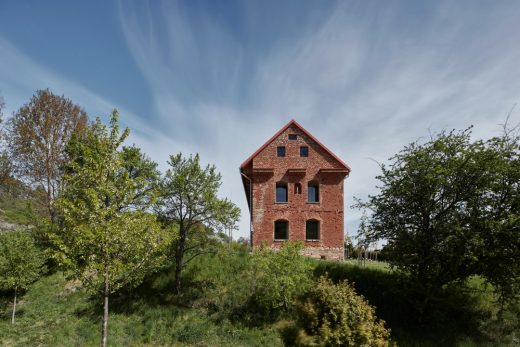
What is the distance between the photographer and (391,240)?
1894 cm

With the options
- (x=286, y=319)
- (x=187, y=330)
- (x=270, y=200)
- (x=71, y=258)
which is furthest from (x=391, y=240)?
(x=71, y=258)

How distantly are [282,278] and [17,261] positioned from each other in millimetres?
18007

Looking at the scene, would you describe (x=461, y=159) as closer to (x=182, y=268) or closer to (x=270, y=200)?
(x=270, y=200)

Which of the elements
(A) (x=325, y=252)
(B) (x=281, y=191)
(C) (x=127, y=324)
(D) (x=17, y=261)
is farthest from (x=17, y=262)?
(A) (x=325, y=252)

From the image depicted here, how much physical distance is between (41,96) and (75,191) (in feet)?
74.4

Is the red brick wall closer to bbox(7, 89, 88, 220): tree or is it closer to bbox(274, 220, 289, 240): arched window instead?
bbox(274, 220, 289, 240): arched window

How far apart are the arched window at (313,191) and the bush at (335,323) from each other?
420 inches

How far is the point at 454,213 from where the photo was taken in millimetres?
17266

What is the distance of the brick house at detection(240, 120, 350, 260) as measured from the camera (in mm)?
26047

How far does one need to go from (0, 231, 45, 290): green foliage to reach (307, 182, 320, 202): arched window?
21021 mm

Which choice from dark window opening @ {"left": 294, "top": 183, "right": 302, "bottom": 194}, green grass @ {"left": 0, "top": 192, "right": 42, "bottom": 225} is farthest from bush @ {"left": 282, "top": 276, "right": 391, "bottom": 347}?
green grass @ {"left": 0, "top": 192, "right": 42, "bottom": 225}

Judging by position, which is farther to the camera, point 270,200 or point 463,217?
point 270,200

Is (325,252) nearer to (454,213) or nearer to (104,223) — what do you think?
(454,213)

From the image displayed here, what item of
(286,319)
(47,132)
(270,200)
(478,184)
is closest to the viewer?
(478,184)
